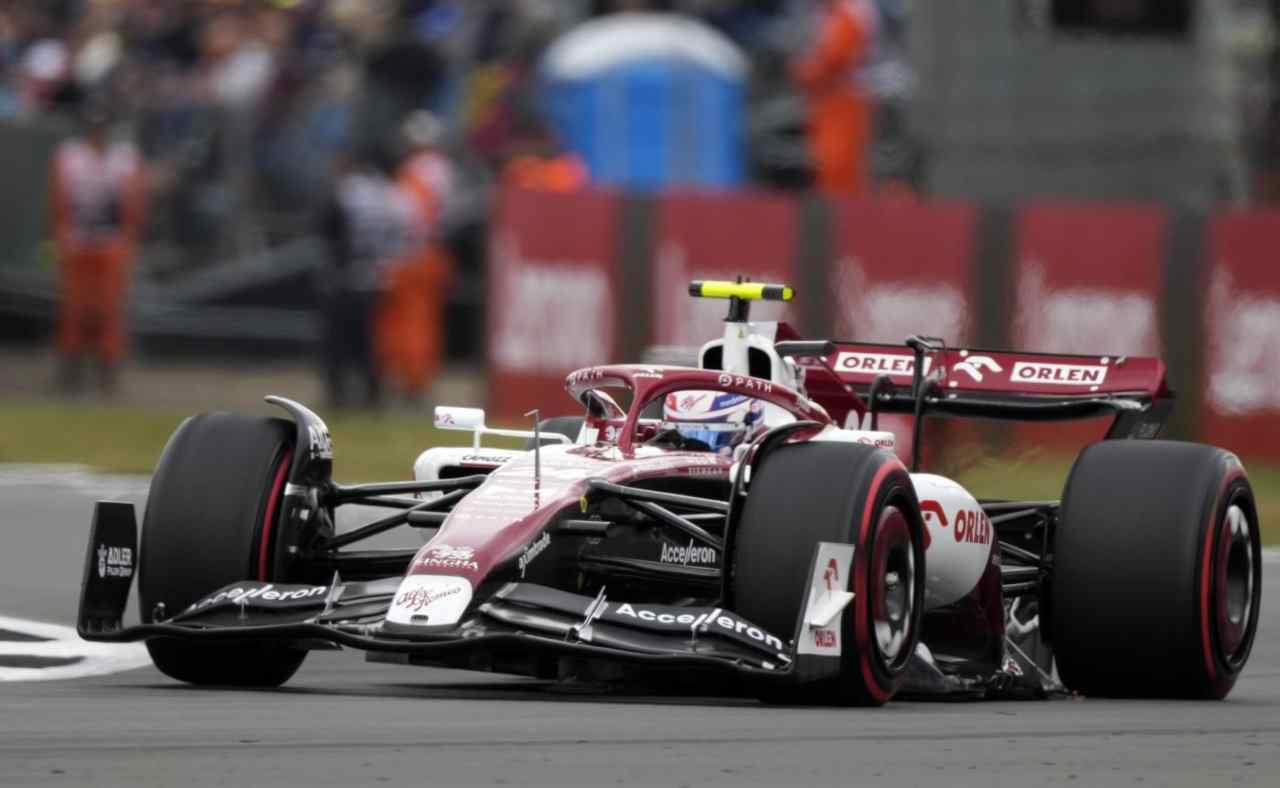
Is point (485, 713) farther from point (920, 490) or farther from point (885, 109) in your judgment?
point (885, 109)

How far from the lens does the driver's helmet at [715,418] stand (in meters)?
8.56

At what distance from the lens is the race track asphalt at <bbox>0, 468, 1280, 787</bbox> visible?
591cm

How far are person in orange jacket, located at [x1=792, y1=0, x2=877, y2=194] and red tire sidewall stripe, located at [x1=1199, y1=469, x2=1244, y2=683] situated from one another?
12.8m

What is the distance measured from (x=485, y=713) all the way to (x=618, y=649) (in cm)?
40

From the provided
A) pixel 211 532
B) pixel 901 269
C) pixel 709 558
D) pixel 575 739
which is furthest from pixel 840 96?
pixel 575 739

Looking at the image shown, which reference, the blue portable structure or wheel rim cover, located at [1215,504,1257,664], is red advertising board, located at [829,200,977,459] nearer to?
the blue portable structure

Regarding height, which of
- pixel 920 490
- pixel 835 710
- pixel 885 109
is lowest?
pixel 835 710

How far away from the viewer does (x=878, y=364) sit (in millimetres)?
9891

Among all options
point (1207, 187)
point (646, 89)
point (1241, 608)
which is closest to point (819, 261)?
point (1207, 187)

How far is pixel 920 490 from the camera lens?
27.0 feet

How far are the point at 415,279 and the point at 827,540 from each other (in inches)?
538

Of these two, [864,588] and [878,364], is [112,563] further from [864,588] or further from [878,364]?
[878,364]

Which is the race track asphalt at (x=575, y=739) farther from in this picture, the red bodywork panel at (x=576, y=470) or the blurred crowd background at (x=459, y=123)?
the blurred crowd background at (x=459, y=123)

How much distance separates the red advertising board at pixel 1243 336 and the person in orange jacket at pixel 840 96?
489 cm
